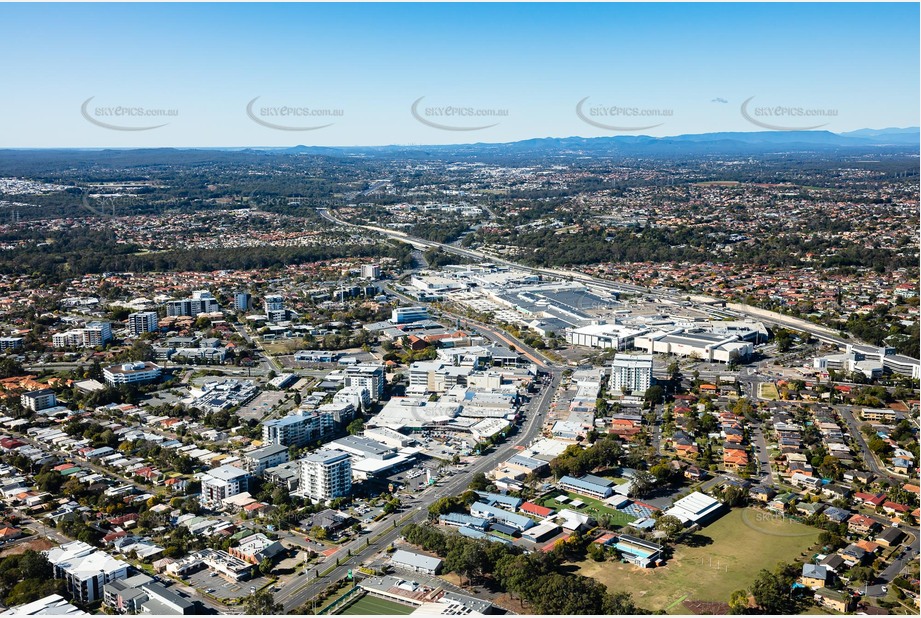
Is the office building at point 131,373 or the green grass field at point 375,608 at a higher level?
the office building at point 131,373

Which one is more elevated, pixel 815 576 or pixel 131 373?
pixel 131 373

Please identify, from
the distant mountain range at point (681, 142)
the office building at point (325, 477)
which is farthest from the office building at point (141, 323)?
the distant mountain range at point (681, 142)

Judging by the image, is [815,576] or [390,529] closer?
[815,576]

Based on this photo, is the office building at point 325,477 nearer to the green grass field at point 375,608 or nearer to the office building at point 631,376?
the green grass field at point 375,608

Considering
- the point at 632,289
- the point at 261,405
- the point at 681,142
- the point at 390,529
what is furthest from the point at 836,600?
the point at 681,142

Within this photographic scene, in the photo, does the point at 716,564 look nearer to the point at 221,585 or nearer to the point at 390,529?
the point at 390,529

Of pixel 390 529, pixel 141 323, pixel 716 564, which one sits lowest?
A: pixel 716 564

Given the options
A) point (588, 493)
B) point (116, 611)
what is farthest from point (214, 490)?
point (588, 493)

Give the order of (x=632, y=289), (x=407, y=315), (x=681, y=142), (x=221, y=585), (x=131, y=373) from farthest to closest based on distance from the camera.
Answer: (x=681, y=142) < (x=632, y=289) < (x=407, y=315) < (x=131, y=373) < (x=221, y=585)
